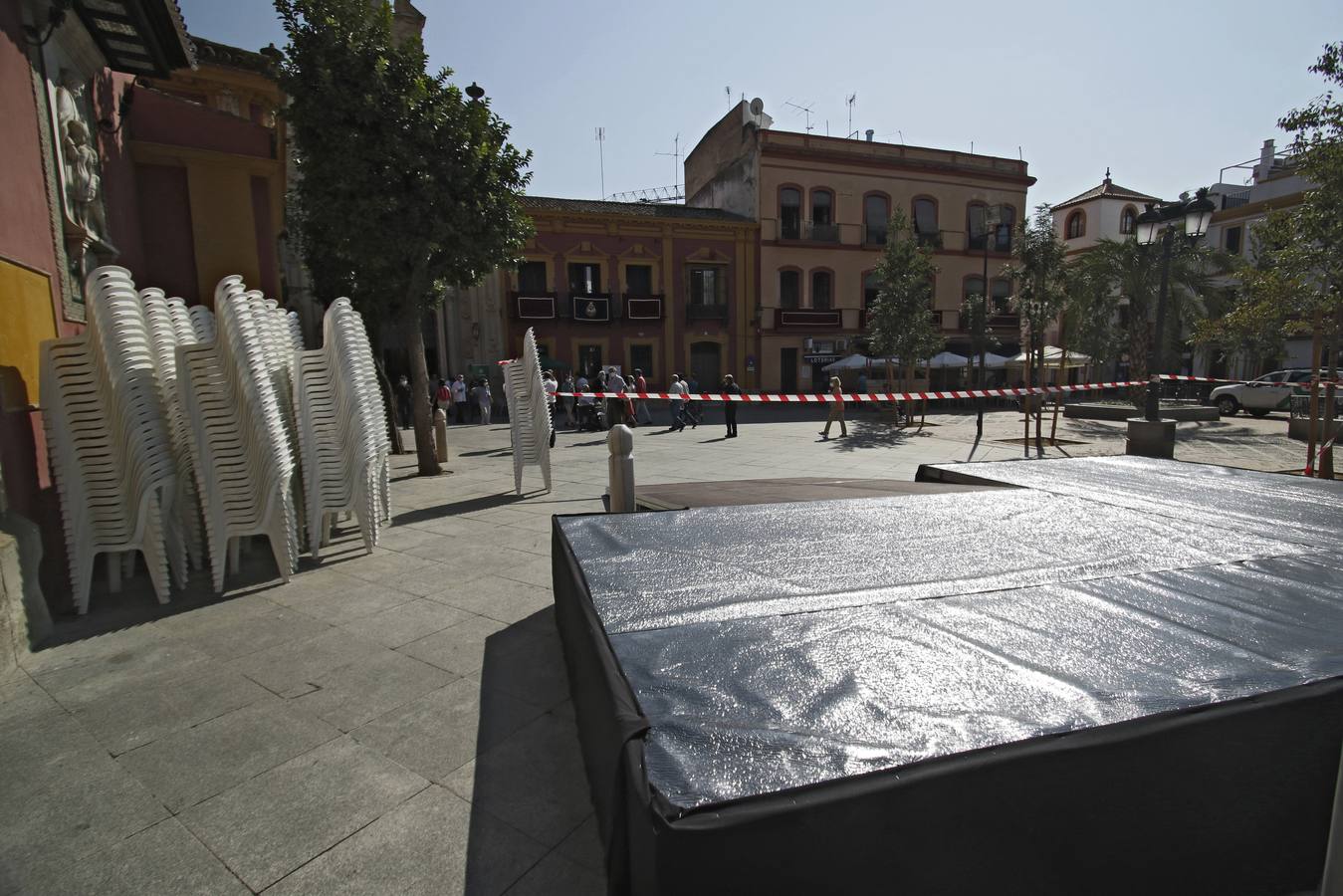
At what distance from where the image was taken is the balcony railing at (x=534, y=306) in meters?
25.9

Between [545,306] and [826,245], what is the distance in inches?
525

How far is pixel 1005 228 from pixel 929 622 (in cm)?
3677

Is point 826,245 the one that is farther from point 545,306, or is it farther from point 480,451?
point 480,451

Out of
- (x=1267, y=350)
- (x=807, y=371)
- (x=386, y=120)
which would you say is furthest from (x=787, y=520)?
(x=1267, y=350)

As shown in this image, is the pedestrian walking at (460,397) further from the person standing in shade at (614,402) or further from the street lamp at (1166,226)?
the street lamp at (1166,226)

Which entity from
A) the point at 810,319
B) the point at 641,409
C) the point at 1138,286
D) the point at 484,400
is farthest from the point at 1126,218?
the point at 484,400

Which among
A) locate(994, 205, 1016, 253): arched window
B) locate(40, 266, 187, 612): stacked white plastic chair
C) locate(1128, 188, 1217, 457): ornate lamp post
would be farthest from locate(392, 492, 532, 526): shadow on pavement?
locate(994, 205, 1016, 253): arched window

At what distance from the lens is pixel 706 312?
29.0 metres

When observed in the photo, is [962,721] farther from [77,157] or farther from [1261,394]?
[1261,394]

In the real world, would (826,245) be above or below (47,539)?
above

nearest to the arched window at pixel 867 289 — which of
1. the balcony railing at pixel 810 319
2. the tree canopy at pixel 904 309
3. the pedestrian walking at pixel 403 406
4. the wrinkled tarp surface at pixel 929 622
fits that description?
the balcony railing at pixel 810 319

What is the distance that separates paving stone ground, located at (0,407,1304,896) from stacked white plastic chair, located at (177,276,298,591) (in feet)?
1.53

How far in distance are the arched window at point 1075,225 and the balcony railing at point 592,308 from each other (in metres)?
31.7

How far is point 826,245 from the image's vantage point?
30.1 m
